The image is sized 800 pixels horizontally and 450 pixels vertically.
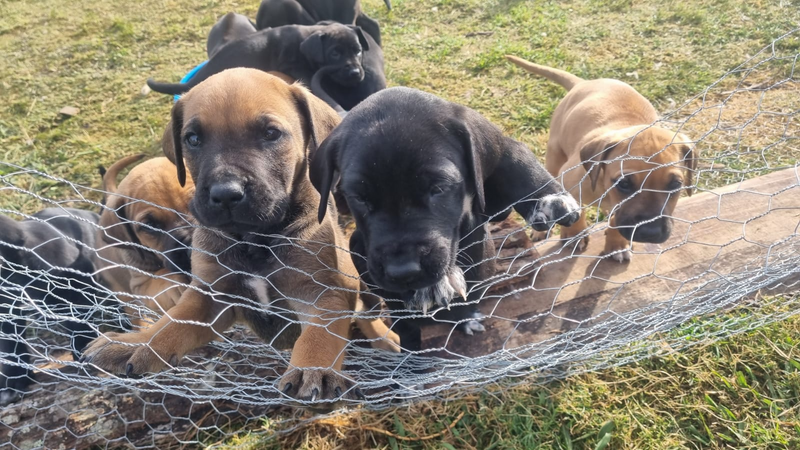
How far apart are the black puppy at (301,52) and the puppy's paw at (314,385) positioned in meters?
3.91

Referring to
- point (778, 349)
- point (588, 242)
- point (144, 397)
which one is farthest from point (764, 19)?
point (144, 397)

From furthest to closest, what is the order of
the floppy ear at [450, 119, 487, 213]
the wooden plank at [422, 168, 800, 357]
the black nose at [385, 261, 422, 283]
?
1. the wooden plank at [422, 168, 800, 357]
2. the floppy ear at [450, 119, 487, 213]
3. the black nose at [385, 261, 422, 283]

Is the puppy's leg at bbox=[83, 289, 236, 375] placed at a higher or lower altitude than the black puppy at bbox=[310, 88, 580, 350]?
lower

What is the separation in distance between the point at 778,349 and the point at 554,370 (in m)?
1.16

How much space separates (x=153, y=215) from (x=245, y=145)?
107 cm

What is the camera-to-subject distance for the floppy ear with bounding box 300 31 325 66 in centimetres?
588

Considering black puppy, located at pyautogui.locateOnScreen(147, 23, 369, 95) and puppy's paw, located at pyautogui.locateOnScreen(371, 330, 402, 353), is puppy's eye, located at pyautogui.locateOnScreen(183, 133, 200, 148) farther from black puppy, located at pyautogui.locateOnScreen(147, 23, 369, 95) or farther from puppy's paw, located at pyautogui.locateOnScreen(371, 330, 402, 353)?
black puppy, located at pyautogui.locateOnScreen(147, 23, 369, 95)

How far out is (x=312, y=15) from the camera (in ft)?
25.1

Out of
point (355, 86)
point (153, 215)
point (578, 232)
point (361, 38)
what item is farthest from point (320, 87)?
point (578, 232)

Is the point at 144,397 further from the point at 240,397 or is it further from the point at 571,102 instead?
the point at 571,102

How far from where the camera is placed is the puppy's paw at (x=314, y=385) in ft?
7.93

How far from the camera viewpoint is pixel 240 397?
295 centimetres

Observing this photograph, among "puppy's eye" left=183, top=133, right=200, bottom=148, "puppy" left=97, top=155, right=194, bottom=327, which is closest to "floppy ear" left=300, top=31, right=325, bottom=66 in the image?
"puppy" left=97, top=155, right=194, bottom=327

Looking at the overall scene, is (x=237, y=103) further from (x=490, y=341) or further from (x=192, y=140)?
(x=490, y=341)
